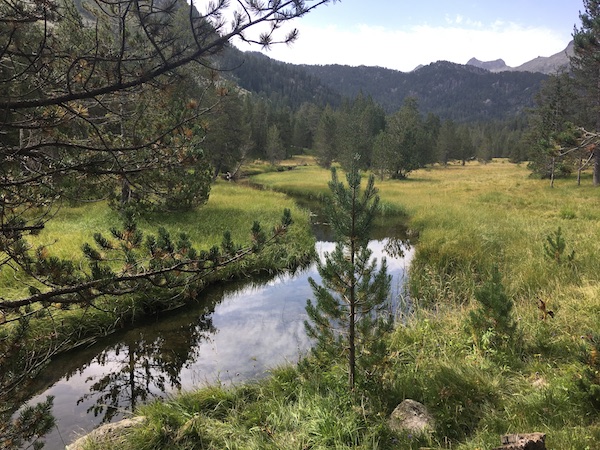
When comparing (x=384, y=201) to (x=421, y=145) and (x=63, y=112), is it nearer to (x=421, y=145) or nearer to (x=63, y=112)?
(x=63, y=112)

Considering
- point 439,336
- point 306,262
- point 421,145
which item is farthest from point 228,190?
point 421,145

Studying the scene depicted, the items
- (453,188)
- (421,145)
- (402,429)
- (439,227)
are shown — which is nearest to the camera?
(402,429)

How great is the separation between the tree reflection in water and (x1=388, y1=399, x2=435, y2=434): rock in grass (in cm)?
414

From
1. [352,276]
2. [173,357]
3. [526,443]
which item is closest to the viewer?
[526,443]

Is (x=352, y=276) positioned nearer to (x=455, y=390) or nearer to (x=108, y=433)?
(x=455, y=390)

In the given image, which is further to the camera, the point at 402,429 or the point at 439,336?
the point at 439,336

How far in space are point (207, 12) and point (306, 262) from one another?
1201 centimetres

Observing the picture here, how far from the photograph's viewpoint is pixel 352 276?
172 inches

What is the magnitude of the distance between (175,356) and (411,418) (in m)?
5.22

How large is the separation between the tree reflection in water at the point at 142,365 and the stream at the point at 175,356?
17mm

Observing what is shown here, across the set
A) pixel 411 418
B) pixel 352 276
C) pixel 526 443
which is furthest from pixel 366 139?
pixel 526 443

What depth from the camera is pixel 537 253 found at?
10844 mm

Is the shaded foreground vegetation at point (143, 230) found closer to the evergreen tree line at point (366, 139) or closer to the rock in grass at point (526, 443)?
the rock in grass at point (526, 443)

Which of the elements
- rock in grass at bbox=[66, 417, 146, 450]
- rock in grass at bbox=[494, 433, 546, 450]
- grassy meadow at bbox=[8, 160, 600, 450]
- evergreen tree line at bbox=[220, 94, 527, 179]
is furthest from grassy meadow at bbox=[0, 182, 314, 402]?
evergreen tree line at bbox=[220, 94, 527, 179]
